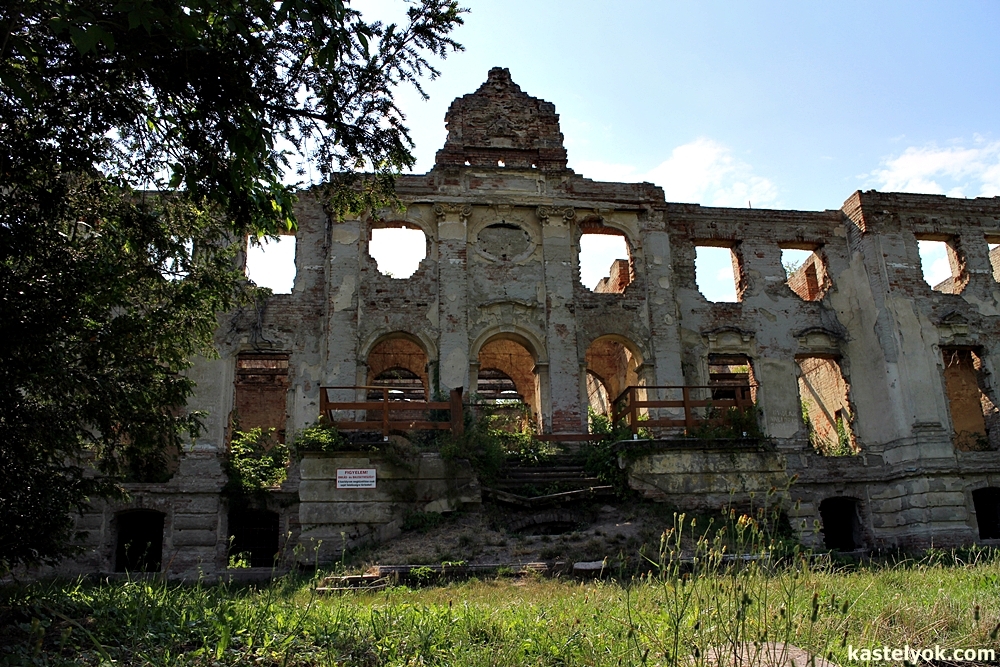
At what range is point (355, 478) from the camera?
14.5 meters

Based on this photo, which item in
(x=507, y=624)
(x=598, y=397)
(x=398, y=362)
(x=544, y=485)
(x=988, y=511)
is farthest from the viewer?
(x=598, y=397)

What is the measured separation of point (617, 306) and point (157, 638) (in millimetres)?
16146

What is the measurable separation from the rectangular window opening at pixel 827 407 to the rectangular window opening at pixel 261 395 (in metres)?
15.6

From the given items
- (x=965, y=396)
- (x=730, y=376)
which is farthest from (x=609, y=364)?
(x=965, y=396)

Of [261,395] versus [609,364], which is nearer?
[261,395]

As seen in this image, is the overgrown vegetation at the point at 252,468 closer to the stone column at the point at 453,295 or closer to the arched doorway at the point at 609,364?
the stone column at the point at 453,295

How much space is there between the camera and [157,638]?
18.9 feet

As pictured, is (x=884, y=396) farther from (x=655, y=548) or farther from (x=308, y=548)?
(x=308, y=548)

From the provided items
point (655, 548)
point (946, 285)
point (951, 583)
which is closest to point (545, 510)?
point (655, 548)

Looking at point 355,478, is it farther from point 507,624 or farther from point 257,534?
point 507,624

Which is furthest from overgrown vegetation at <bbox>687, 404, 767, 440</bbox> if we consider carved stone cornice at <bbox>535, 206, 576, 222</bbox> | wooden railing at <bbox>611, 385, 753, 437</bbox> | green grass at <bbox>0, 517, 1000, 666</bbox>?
green grass at <bbox>0, 517, 1000, 666</bbox>
